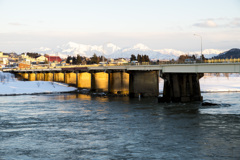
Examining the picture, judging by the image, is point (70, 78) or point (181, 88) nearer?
point (181, 88)

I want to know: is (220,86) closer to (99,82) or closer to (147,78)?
(147,78)

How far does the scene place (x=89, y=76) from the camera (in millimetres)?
133250

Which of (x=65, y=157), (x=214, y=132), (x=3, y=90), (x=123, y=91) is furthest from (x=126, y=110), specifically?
(x=3, y=90)

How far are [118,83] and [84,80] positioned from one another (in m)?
28.1

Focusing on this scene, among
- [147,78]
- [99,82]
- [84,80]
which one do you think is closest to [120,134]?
[147,78]

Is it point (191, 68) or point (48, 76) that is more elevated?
point (191, 68)

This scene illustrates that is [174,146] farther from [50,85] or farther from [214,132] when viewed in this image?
[50,85]

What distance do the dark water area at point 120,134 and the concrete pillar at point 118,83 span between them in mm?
45886

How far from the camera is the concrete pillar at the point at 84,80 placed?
133750 millimetres

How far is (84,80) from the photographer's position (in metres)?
136

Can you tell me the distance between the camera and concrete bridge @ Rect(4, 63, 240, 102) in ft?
241

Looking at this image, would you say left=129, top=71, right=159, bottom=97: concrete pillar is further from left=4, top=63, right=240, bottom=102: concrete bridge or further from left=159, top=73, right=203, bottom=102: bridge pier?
left=159, top=73, right=203, bottom=102: bridge pier

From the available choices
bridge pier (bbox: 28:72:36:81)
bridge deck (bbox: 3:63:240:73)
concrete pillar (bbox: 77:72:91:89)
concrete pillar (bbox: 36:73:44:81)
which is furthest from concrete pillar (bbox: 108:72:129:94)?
bridge pier (bbox: 28:72:36:81)

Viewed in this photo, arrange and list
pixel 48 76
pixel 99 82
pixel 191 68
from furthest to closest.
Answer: pixel 48 76, pixel 99 82, pixel 191 68
